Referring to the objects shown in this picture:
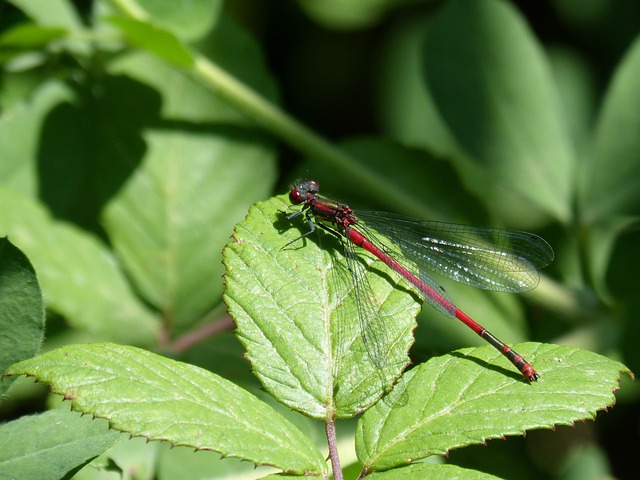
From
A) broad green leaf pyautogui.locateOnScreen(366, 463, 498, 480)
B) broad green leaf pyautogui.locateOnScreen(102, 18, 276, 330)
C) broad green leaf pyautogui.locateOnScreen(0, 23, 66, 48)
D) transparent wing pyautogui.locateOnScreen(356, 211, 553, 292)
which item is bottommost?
broad green leaf pyautogui.locateOnScreen(366, 463, 498, 480)

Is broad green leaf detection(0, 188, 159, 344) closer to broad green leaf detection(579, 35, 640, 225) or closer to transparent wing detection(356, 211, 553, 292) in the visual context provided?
transparent wing detection(356, 211, 553, 292)

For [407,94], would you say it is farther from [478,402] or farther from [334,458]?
[334,458]

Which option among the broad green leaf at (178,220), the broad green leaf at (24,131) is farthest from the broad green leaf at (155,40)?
the broad green leaf at (24,131)

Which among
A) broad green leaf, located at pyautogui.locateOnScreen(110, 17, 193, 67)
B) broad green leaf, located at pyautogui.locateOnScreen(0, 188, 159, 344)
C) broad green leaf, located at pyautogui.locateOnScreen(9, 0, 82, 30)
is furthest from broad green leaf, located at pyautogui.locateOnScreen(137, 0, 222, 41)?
broad green leaf, located at pyautogui.locateOnScreen(0, 188, 159, 344)

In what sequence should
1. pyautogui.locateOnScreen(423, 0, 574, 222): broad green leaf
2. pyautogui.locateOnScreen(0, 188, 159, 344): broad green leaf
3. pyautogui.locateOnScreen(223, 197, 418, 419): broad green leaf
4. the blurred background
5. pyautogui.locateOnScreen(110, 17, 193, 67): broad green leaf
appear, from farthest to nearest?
pyautogui.locateOnScreen(423, 0, 574, 222): broad green leaf
the blurred background
pyautogui.locateOnScreen(110, 17, 193, 67): broad green leaf
pyautogui.locateOnScreen(0, 188, 159, 344): broad green leaf
pyautogui.locateOnScreen(223, 197, 418, 419): broad green leaf

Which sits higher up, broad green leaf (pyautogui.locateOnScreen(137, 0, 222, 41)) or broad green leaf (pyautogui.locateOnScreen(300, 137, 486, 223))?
broad green leaf (pyautogui.locateOnScreen(137, 0, 222, 41))

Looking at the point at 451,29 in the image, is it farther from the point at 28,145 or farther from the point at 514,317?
the point at 28,145

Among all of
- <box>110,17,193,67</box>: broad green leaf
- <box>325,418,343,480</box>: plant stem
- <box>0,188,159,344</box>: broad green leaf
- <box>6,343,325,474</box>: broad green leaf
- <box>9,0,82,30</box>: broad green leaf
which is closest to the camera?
<box>6,343,325,474</box>: broad green leaf

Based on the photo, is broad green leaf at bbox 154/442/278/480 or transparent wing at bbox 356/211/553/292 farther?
transparent wing at bbox 356/211/553/292
